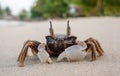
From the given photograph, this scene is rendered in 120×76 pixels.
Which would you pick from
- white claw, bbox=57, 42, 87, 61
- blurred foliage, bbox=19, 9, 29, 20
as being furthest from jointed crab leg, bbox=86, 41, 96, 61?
blurred foliage, bbox=19, 9, 29, 20

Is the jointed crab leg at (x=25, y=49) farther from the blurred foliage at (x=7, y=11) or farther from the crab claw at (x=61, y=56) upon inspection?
the blurred foliage at (x=7, y=11)

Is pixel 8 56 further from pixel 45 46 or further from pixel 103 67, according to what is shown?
pixel 103 67

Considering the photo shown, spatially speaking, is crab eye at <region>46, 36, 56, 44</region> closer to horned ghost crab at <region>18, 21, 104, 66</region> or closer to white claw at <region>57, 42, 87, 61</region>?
horned ghost crab at <region>18, 21, 104, 66</region>

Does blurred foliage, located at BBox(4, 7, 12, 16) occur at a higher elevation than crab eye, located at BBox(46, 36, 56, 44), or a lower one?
lower

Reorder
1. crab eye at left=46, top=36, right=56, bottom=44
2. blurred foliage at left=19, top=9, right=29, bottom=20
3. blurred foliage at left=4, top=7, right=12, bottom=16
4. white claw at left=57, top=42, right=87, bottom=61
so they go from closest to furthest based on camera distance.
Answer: white claw at left=57, top=42, right=87, bottom=61 → crab eye at left=46, top=36, right=56, bottom=44 → blurred foliage at left=19, top=9, right=29, bottom=20 → blurred foliage at left=4, top=7, right=12, bottom=16

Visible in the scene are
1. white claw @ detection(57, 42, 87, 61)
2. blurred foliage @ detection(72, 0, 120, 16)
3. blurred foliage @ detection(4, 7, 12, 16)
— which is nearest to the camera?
white claw @ detection(57, 42, 87, 61)

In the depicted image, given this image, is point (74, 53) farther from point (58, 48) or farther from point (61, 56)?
point (58, 48)

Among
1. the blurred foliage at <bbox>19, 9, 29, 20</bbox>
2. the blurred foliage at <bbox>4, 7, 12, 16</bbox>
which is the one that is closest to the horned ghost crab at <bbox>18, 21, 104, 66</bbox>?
the blurred foliage at <bbox>19, 9, 29, 20</bbox>

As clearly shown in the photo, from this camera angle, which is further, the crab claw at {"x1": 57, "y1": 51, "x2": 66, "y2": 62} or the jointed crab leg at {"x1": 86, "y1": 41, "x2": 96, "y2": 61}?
the jointed crab leg at {"x1": 86, "y1": 41, "x2": 96, "y2": 61}

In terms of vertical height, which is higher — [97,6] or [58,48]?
[58,48]

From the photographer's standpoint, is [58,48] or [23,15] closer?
[58,48]

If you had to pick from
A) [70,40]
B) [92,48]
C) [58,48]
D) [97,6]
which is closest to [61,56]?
[58,48]

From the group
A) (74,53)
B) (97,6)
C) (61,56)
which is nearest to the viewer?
(74,53)

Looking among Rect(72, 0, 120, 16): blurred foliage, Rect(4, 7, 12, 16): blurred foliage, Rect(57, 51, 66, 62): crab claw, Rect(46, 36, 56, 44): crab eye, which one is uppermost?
Rect(46, 36, 56, 44): crab eye
